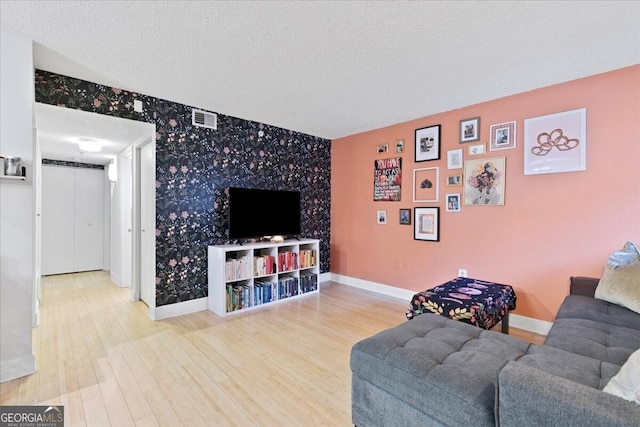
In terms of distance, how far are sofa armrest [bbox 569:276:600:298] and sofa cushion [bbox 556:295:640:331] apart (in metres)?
0.13

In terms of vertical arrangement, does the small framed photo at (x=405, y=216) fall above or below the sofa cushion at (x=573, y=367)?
above

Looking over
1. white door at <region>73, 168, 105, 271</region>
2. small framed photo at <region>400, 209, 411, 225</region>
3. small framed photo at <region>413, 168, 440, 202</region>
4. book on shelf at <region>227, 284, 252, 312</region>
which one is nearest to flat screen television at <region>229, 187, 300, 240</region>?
book on shelf at <region>227, 284, 252, 312</region>

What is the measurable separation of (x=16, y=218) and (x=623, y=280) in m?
4.24

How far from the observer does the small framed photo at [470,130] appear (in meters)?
3.27

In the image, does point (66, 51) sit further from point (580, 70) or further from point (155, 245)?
point (580, 70)

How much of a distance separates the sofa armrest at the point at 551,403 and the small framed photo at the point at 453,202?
2.63m

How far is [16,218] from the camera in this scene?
204 centimetres

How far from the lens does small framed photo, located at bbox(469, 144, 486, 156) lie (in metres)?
3.23

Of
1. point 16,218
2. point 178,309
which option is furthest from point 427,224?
point 16,218

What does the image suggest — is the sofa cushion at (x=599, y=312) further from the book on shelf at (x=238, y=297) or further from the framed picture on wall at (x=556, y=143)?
the book on shelf at (x=238, y=297)

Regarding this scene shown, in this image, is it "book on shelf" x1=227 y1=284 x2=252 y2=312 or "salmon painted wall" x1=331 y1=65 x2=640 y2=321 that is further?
"book on shelf" x1=227 y1=284 x2=252 y2=312

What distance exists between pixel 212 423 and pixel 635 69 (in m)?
4.01

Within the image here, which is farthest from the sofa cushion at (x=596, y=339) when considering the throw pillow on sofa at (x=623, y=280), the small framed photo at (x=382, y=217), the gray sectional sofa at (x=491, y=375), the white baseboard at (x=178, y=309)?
the white baseboard at (x=178, y=309)

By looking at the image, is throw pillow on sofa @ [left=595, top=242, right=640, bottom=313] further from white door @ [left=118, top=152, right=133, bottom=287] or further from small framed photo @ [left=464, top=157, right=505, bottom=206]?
white door @ [left=118, top=152, right=133, bottom=287]
